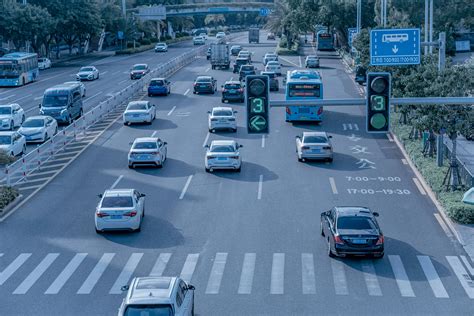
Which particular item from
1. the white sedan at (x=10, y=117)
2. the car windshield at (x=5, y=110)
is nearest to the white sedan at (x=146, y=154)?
the white sedan at (x=10, y=117)

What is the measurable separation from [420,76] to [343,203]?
865 cm

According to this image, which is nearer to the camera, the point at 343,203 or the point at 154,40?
the point at 343,203

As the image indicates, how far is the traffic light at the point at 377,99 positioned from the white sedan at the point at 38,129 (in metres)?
31.6

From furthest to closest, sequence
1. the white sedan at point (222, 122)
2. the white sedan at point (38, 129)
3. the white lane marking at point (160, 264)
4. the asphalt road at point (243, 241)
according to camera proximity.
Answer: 1. the white sedan at point (222, 122)
2. the white sedan at point (38, 129)
3. the white lane marking at point (160, 264)
4. the asphalt road at point (243, 241)

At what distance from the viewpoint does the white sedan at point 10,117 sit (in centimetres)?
5122

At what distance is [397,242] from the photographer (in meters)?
29.2

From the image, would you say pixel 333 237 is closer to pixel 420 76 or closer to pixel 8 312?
pixel 8 312

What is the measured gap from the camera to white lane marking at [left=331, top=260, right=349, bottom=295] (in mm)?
24156

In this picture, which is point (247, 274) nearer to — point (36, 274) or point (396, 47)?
point (36, 274)

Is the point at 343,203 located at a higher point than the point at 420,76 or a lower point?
lower

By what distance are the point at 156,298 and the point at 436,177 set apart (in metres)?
20.8

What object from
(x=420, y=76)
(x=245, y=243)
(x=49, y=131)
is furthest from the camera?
(x=49, y=131)

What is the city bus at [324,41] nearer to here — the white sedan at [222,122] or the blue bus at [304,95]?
the blue bus at [304,95]

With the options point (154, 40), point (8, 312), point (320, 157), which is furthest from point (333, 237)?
point (154, 40)
